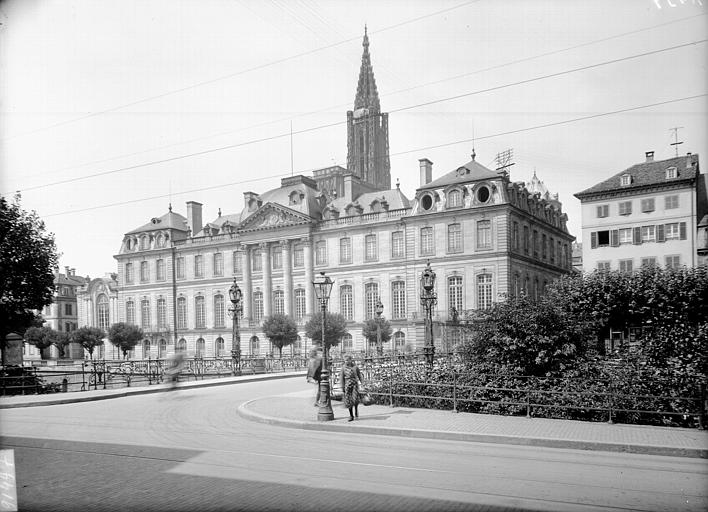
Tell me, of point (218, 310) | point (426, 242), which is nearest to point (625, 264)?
point (426, 242)

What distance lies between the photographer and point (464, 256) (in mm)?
47156

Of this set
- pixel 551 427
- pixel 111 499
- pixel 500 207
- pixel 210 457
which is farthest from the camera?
pixel 500 207

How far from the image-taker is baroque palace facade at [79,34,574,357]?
46.9 m

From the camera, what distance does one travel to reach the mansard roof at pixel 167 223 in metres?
67.3

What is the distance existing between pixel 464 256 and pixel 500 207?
5.02 metres

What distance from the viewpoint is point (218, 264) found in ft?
205

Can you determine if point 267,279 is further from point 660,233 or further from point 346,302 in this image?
point 660,233

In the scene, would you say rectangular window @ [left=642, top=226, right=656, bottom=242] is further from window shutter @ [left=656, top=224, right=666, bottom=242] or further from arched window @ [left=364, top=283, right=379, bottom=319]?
arched window @ [left=364, top=283, right=379, bottom=319]

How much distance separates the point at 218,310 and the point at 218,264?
506 centimetres

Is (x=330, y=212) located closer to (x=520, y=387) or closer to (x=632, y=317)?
(x=632, y=317)

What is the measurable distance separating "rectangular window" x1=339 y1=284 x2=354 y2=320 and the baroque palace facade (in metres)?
0.10

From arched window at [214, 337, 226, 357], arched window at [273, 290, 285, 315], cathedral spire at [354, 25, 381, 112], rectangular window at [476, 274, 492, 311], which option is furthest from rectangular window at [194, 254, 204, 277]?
cathedral spire at [354, 25, 381, 112]

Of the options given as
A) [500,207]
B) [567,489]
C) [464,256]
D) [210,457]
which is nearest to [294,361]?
[464,256]

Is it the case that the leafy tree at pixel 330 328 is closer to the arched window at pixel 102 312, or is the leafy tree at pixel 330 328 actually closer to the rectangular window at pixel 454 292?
the rectangular window at pixel 454 292
